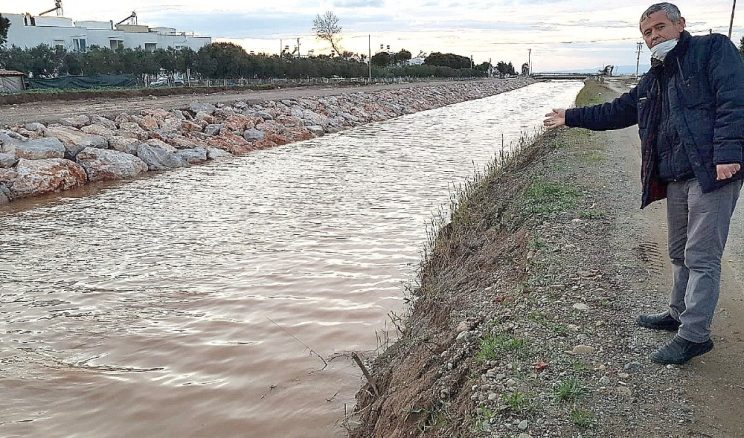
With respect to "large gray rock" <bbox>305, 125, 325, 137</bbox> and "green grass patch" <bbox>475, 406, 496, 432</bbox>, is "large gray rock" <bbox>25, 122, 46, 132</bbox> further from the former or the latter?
"green grass patch" <bbox>475, 406, 496, 432</bbox>

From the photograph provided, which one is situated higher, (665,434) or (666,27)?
(666,27)

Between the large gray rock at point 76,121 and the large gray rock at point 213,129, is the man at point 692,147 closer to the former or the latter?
the large gray rock at point 76,121

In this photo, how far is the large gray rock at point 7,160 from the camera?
14391 millimetres

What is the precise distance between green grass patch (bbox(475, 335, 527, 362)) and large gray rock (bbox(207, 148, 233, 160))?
1698 centimetres

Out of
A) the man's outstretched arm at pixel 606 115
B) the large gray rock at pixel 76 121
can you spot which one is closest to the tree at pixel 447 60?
the large gray rock at pixel 76 121

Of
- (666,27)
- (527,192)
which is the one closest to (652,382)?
(666,27)

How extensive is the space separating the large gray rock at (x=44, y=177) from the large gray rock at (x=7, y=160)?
14cm

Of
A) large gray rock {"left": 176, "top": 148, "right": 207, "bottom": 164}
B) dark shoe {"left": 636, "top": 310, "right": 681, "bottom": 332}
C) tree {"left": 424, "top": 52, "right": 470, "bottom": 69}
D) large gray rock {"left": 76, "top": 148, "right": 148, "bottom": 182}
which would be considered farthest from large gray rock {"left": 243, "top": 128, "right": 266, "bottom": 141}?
tree {"left": 424, "top": 52, "right": 470, "bottom": 69}

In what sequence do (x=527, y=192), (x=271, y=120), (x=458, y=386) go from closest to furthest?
(x=458, y=386)
(x=527, y=192)
(x=271, y=120)

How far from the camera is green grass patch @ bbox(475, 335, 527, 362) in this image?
3906mm

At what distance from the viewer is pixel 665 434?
3080 millimetres

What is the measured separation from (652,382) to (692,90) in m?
1.68

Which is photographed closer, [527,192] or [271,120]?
[527,192]

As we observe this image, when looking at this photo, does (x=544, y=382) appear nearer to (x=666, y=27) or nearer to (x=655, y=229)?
(x=666, y=27)
